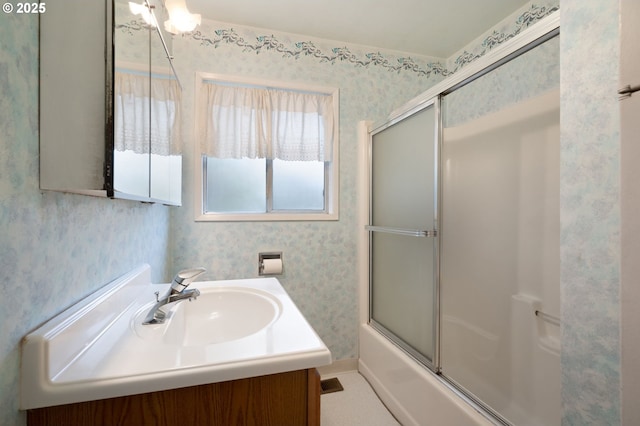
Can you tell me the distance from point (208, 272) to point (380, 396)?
53.1 inches

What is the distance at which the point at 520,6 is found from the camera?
1753 millimetres

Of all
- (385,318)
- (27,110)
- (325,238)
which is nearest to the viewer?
(27,110)

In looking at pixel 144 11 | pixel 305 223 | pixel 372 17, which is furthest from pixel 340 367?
pixel 372 17

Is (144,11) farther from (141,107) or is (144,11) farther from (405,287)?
(405,287)

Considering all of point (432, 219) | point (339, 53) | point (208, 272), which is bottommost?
point (208, 272)

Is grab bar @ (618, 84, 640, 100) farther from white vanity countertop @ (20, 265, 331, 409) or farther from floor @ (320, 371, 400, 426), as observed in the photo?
floor @ (320, 371, 400, 426)

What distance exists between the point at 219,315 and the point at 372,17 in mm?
1967

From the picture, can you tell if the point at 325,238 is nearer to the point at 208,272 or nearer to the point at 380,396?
the point at 208,272

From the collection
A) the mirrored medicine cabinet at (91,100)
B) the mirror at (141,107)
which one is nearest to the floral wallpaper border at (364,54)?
the mirror at (141,107)

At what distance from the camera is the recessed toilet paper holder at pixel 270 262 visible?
1.87m

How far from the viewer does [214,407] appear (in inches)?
24.1

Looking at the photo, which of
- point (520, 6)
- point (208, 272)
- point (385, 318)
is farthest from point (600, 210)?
point (208, 272)

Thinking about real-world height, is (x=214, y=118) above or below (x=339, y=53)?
below

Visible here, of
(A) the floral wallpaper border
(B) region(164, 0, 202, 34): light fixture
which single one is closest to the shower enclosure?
(A) the floral wallpaper border
